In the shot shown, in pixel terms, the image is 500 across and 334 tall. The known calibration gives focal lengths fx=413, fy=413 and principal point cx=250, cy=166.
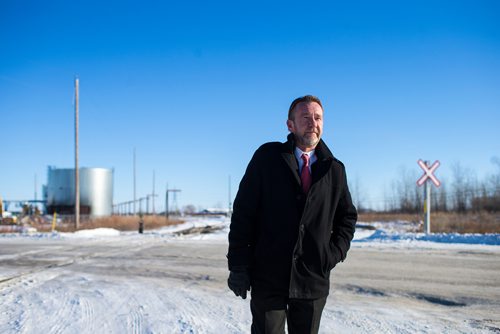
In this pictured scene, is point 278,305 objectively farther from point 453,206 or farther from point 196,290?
point 453,206

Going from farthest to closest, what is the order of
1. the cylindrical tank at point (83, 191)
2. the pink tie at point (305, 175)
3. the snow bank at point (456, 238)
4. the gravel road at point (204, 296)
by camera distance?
the cylindrical tank at point (83, 191) < the snow bank at point (456, 238) < the gravel road at point (204, 296) < the pink tie at point (305, 175)

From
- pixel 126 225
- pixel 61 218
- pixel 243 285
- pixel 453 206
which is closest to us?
pixel 243 285

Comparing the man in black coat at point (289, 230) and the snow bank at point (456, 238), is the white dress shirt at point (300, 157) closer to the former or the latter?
the man in black coat at point (289, 230)

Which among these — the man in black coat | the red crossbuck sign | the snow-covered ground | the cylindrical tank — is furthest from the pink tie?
the cylindrical tank

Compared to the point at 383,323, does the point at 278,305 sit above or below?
above

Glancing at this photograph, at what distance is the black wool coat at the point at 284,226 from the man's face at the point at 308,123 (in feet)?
0.27

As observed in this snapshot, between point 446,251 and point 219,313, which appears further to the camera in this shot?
point 446,251

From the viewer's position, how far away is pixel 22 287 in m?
6.44

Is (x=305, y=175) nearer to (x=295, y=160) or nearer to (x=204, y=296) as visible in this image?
(x=295, y=160)

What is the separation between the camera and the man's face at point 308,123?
2.57 meters

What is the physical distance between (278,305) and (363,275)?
18.7 ft

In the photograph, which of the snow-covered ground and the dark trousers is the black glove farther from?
the snow-covered ground

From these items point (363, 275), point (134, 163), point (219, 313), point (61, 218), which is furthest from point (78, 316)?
point (134, 163)

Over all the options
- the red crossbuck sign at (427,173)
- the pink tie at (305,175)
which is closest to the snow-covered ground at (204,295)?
the pink tie at (305,175)
